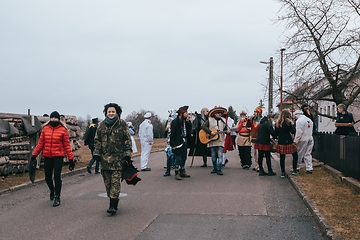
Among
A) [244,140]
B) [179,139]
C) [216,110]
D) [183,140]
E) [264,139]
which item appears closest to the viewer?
[179,139]

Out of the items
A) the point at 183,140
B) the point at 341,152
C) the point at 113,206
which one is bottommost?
the point at 113,206

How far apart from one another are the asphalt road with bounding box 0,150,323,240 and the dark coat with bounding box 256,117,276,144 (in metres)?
1.23

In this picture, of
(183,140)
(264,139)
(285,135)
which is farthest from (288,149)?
(183,140)

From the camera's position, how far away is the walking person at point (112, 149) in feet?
23.8

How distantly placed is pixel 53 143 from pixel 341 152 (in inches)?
261

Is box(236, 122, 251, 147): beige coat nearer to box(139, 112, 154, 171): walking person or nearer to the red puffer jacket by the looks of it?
box(139, 112, 154, 171): walking person

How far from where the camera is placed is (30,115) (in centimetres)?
1385

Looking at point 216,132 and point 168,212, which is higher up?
point 216,132

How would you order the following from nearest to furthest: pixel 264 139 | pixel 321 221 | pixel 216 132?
pixel 321 221
pixel 264 139
pixel 216 132

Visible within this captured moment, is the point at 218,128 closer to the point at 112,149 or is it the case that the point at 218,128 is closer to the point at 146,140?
the point at 146,140

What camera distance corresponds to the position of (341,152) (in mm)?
10289

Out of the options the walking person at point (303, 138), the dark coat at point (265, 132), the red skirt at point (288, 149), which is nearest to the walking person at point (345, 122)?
the walking person at point (303, 138)

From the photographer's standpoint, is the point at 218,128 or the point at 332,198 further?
the point at 218,128

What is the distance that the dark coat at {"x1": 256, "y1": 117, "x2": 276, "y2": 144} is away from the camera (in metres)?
11.6
